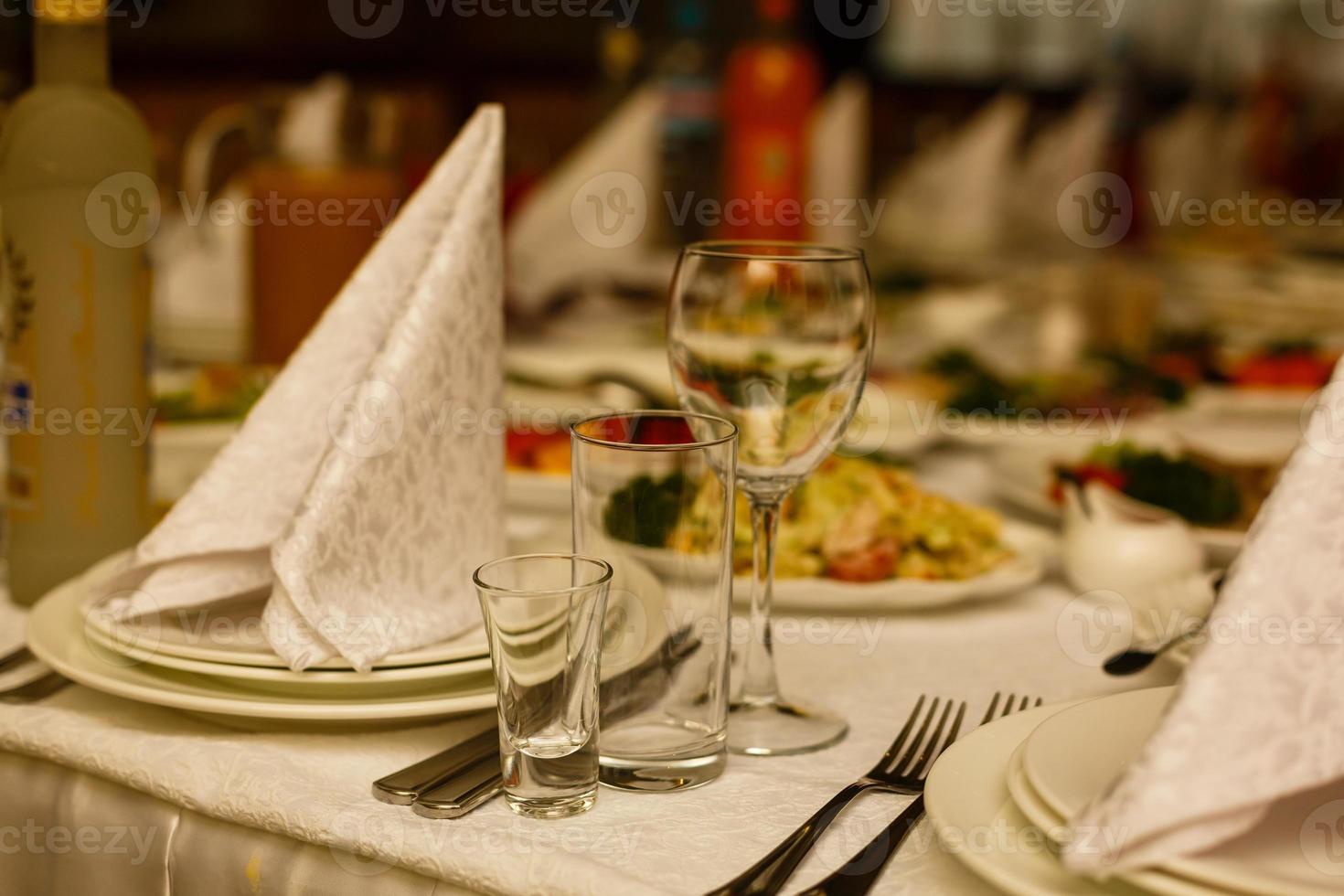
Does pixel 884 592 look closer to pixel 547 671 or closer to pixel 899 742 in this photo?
pixel 899 742

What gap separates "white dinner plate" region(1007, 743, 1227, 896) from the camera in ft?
1.64

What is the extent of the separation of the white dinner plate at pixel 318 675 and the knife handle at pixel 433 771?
0.04 m

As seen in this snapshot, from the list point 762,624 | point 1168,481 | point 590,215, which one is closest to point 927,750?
point 762,624


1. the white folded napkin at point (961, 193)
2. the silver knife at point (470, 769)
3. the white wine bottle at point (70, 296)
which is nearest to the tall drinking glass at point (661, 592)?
the silver knife at point (470, 769)

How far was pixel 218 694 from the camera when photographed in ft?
2.34

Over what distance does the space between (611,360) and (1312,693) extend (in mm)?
1152

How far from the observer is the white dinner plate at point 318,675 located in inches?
27.8

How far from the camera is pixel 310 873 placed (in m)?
0.64

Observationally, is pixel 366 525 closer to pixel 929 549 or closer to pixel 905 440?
pixel 929 549

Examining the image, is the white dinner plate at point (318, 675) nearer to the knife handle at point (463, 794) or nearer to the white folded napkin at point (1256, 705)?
the knife handle at point (463, 794)

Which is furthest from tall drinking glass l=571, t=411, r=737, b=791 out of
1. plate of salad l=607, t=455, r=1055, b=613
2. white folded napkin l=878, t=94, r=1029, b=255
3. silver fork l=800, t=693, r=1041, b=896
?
white folded napkin l=878, t=94, r=1029, b=255

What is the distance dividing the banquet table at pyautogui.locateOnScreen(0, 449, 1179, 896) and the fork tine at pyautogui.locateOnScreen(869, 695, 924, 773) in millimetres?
10

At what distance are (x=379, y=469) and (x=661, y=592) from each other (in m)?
0.17

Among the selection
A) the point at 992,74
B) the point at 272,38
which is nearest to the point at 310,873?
the point at 272,38
